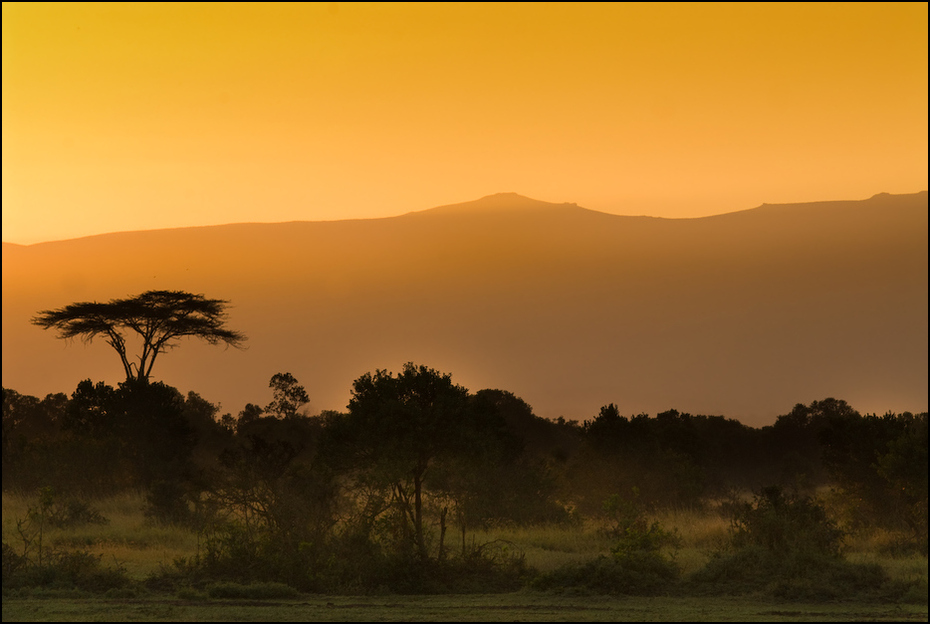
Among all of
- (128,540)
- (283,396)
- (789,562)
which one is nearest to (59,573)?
(128,540)

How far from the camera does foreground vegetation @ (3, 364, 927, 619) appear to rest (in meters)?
17.3

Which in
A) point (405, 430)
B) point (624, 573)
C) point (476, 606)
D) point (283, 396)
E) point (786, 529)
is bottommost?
point (476, 606)

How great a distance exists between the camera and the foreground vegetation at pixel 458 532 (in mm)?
17328

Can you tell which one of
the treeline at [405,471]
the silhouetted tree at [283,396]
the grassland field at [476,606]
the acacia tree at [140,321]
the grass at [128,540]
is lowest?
the grassland field at [476,606]

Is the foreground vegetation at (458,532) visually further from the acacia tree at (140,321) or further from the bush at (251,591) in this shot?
the acacia tree at (140,321)

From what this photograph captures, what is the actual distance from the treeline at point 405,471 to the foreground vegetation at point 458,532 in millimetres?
57

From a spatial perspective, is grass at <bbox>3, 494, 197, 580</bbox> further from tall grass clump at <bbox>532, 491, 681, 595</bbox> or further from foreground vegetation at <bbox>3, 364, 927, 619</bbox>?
tall grass clump at <bbox>532, 491, 681, 595</bbox>

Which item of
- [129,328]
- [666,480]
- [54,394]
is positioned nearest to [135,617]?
[666,480]

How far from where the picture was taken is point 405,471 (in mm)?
20484

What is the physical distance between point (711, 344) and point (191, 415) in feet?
320

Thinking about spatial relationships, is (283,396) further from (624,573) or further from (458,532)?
(624,573)

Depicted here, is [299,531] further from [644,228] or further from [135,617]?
[644,228]

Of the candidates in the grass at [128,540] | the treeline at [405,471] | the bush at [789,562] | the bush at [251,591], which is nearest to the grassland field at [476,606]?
the grass at [128,540]

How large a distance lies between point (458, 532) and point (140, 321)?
28931 millimetres
